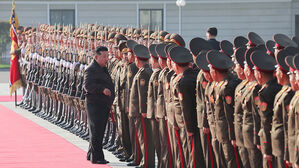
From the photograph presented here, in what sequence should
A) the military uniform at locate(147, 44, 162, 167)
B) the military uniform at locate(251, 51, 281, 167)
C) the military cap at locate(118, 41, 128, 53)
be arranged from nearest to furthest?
the military uniform at locate(251, 51, 281, 167) < the military uniform at locate(147, 44, 162, 167) < the military cap at locate(118, 41, 128, 53)

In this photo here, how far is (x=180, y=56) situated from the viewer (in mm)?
8703

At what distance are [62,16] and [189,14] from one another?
6.47 m

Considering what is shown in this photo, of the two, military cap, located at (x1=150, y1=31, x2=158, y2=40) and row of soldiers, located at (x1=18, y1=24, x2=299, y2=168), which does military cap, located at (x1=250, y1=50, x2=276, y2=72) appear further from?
military cap, located at (x1=150, y1=31, x2=158, y2=40)

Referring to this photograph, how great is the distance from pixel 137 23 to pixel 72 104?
982 inches

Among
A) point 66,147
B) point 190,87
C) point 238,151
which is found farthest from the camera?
point 66,147

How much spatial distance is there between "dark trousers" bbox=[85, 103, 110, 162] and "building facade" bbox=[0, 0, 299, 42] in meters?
27.9

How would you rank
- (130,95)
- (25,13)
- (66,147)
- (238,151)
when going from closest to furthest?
(238,151)
(130,95)
(66,147)
(25,13)

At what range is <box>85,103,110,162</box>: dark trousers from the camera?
35.6ft

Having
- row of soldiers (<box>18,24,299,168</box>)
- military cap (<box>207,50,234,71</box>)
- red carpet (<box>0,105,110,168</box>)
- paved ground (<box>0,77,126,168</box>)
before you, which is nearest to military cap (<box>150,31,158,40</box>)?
row of soldiers (<box>18,24,299,168</box>)

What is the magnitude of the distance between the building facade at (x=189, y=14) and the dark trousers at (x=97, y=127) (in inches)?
1097

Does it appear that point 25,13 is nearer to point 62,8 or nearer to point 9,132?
point 62,8

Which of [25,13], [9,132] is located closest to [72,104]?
[9,132]

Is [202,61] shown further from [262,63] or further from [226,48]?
[226,48]

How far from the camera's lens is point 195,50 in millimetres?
8859
